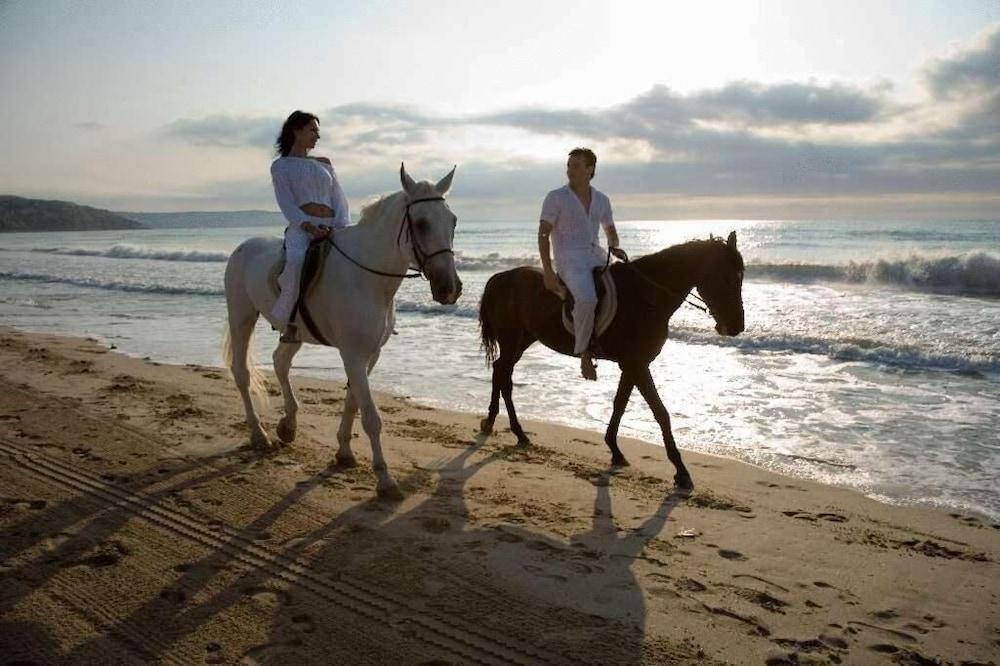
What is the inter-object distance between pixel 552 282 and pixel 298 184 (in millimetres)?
2239

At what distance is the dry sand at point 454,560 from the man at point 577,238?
1.26 meters

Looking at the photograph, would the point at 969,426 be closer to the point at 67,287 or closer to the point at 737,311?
the point at 737,311

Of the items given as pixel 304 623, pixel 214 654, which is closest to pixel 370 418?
pixel 304 623

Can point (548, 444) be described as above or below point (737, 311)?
below

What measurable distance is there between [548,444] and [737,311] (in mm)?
2169

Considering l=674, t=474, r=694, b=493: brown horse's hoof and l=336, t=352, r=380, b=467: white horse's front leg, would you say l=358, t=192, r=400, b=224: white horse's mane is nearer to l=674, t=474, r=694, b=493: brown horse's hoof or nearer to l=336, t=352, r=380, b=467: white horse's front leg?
l=336, t=352, r=380, b=467: white horse's front leg

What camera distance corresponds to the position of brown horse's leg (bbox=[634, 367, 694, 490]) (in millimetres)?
5545

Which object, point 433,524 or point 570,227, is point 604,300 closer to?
point 570,227

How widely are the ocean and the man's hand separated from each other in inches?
72.8

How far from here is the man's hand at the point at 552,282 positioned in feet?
20.2

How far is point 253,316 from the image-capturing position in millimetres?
6531

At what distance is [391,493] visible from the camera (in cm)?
499

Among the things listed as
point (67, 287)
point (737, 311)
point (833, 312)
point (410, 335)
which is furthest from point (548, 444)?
point (67, 287)

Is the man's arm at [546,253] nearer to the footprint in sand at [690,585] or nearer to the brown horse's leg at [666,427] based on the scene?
the brown horse's leg at [666,427]
